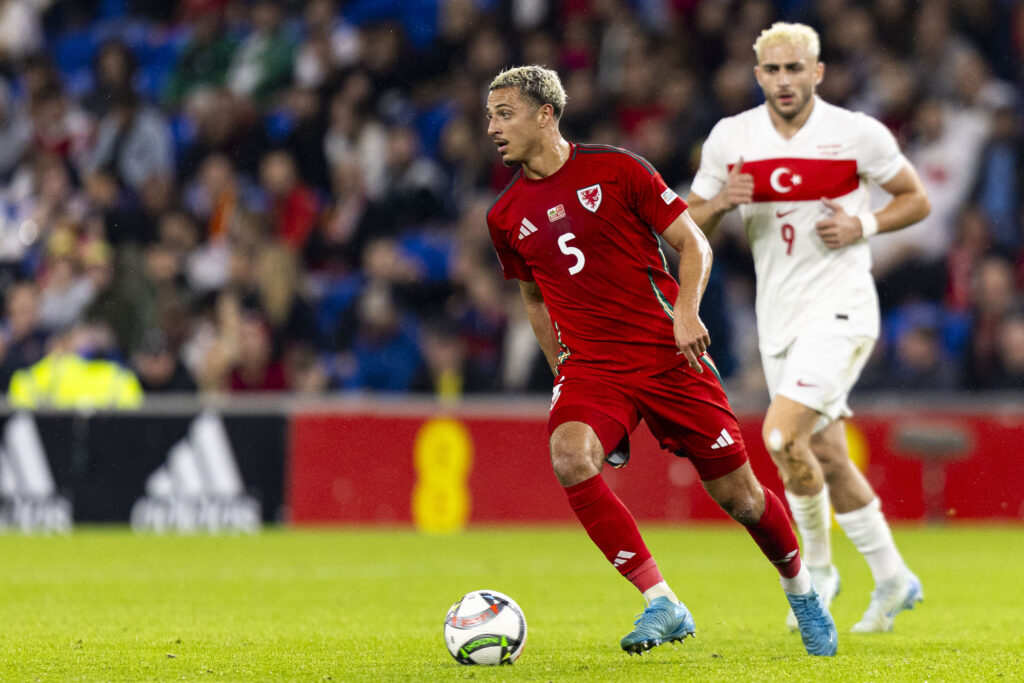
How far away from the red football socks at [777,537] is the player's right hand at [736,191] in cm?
140

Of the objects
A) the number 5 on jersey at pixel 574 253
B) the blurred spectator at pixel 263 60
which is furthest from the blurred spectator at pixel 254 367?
the number 5 on jersey at pixel 574 253

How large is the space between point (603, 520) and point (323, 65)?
12726 mm

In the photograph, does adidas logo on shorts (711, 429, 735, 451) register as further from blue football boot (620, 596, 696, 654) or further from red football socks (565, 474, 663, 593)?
blue football boot (620, 596, 696, 654)

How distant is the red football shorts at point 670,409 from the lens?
556cm

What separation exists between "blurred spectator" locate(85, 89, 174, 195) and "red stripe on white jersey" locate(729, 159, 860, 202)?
11.5 m

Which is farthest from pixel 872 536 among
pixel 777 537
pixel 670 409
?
pixel 670 409

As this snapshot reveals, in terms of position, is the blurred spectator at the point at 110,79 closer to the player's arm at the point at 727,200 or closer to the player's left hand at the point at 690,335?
the player's arm at the point at 727,200

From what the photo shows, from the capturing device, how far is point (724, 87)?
14891 millimetres

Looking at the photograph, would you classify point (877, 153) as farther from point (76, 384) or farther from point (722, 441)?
point (76, 384)

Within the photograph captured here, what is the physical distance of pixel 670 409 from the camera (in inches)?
221

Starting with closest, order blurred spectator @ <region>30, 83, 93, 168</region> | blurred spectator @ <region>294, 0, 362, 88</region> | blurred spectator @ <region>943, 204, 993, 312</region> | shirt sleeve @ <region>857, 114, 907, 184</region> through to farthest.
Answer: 1. shirt sleeve @ <region>857, 114, 907, 184</region>
2. blurred spectator @ <region>943, 204, 993, 312</region>
3. blurred spectator @ <region>294, 0, 362, 88</region>
4. blurred spectator @ <region>30, 83, 93, 168</region>

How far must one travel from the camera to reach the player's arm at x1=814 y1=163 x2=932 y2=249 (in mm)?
6672

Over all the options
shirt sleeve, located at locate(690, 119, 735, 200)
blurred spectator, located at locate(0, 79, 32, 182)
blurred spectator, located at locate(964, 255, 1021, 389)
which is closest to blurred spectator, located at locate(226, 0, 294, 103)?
blurred spectator, located at locate(0, 79, 32, 182)

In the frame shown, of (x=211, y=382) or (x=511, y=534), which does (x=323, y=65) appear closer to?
(x=211, y=382)
